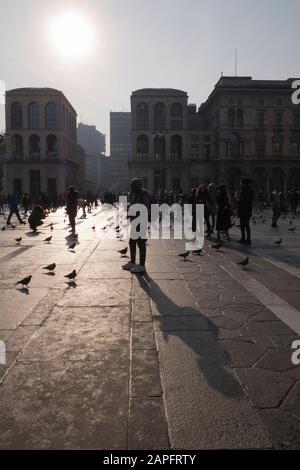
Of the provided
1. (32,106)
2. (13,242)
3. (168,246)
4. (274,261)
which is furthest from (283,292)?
(32,106)

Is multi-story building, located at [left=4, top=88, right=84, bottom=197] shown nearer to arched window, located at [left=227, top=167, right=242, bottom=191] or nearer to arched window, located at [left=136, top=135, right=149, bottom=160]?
arched window, located at [left=136, top=135, right=149, bottom=160]

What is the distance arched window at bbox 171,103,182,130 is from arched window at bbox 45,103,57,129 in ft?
→ 61.2

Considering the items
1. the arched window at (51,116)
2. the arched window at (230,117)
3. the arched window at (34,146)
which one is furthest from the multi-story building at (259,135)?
the arched window at (34,146)

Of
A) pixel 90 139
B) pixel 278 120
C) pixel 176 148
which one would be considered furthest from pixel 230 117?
pixel 90 139

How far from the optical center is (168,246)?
10312 millimetres

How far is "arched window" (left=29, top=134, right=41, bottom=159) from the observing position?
227 feet

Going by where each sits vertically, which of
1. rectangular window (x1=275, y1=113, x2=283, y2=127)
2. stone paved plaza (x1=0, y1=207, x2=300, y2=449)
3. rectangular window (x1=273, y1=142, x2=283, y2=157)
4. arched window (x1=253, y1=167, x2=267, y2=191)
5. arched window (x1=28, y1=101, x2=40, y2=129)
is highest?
arched window (x1=28, y1=101, x2=40, y2=129)

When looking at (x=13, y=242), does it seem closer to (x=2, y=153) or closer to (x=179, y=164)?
(x=179, y=164)

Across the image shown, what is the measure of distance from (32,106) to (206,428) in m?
70.9

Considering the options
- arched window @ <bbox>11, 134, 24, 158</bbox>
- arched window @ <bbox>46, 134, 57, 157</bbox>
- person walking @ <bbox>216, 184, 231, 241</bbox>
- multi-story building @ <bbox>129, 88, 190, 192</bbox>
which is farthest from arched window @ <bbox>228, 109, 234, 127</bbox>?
person walking @ <bbox>216, 184, 231, 241</bbox>

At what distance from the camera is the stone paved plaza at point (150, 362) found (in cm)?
233

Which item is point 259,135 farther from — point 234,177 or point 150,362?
point 150,362
